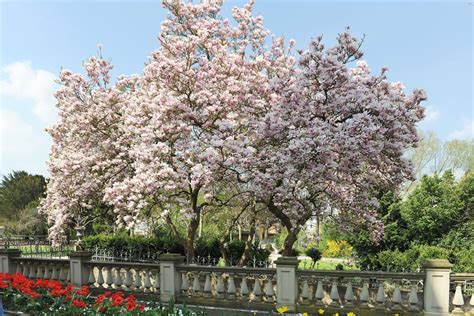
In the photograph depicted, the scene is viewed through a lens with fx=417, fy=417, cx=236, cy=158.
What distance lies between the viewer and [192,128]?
1395cm

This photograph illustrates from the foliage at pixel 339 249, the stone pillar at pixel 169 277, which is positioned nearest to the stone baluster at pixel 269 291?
the stone pillar at pixel 169 277

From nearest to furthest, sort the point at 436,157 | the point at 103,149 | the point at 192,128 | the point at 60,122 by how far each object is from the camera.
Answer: the point at 192,128
the point at 103,149
the point at 60,122
the point at 436,157

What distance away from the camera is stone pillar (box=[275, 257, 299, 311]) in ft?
30.0

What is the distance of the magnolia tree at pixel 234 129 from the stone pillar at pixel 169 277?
102 inches

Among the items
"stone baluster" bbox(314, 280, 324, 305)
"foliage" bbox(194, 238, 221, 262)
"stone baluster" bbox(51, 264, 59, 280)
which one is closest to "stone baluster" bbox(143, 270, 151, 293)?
"stone baluster" bbox(51, 264, 59, 280)

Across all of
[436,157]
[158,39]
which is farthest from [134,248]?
[436,157]

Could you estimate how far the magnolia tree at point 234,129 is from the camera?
11.7m

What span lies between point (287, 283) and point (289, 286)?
76mm

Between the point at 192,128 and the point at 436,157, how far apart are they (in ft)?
102

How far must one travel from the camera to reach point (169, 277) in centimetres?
1015

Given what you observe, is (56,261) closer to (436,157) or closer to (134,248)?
(134,248)

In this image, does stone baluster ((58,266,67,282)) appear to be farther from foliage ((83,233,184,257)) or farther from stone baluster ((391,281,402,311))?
stone baluster ((391,281,402,311))

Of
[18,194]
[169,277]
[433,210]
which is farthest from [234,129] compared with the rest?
[18,194]

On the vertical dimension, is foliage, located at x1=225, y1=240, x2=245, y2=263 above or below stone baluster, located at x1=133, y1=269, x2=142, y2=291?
below
